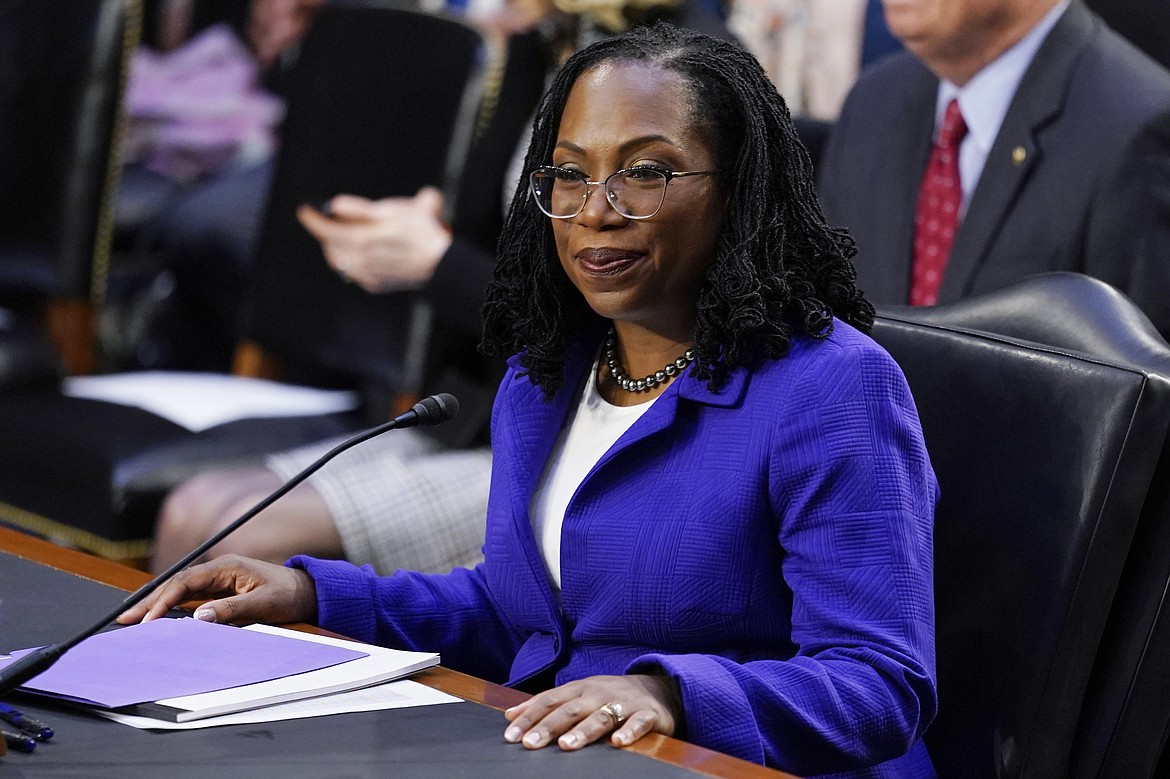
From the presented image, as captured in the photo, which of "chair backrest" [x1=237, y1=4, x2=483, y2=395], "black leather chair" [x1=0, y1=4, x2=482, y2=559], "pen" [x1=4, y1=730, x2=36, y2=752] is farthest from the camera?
"chair backrest" [x1=237, y1=4, x2=483, y2=395]

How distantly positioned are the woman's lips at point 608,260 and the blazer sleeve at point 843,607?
→ 0.20 meters

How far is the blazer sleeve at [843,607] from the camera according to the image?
3.84 ft

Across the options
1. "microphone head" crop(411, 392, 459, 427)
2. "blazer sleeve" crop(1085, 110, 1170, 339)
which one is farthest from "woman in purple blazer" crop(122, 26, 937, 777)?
"blazer sleeve" crop(1085, 110, 1170, 339)

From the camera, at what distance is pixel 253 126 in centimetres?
403

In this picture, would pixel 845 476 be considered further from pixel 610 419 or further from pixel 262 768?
pixel 262 768

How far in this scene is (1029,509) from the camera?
1.43 meters

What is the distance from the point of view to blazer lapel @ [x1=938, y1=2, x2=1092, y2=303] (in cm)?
228

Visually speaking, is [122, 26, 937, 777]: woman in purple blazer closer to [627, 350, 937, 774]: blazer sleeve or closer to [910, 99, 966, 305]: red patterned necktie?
[627, 350, 937, 774]: blazer sleeve

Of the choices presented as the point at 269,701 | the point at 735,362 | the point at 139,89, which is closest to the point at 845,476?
the point at 735,362

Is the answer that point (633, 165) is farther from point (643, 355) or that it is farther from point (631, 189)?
point (643, 355)

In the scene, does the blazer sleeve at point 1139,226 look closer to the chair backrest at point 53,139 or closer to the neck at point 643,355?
the neck at point 643,355

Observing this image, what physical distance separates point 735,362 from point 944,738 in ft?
1.40

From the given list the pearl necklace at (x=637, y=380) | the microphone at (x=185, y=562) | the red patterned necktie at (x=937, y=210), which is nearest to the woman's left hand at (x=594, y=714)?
the microphone at (x=185, y=562)

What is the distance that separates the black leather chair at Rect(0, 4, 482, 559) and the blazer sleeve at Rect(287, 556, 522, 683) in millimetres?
1117
